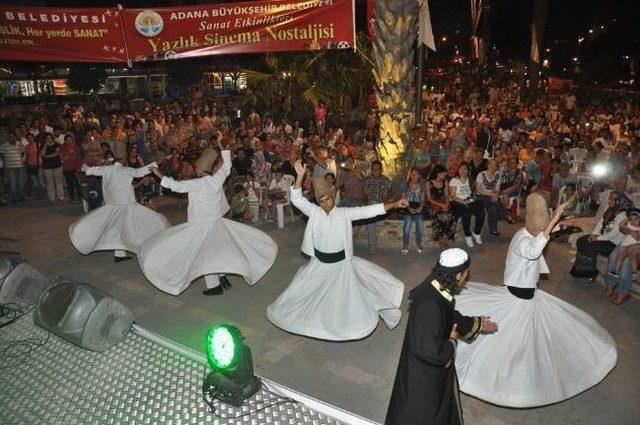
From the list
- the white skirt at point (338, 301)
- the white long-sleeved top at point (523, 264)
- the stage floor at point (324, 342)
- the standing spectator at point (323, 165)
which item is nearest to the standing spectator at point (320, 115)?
the standing spectator at point (323, 165)

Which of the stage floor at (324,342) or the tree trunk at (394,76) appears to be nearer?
the stage floor at (324,342)

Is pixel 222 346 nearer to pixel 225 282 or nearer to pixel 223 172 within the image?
pixel 223 172

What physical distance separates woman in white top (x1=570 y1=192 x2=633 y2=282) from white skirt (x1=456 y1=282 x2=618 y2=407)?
2.97 metres

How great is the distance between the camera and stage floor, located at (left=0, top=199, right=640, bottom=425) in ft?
17.2

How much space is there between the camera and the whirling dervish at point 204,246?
7434 millimetres

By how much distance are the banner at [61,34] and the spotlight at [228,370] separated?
19.5 feet

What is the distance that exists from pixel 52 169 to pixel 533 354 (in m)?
13.1

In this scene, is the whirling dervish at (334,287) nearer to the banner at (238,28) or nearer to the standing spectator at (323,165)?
the banner at (238,28)

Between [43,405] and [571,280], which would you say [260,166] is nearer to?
[571,280]

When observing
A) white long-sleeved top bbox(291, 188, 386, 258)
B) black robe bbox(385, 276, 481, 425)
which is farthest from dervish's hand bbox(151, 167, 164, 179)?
black robe bbox(385, 276, 481, 425)

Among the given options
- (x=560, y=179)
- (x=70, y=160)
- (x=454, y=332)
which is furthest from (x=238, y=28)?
(x=70, y=160)

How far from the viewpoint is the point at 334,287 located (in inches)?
241

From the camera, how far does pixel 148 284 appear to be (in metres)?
8.55

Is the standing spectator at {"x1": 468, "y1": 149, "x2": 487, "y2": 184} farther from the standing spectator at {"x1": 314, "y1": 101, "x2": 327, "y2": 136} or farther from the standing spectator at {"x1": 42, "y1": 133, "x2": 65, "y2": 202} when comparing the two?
the standing spectator at {"x1": 42, "y1": 133, "x2": 65, "y2": 202}
